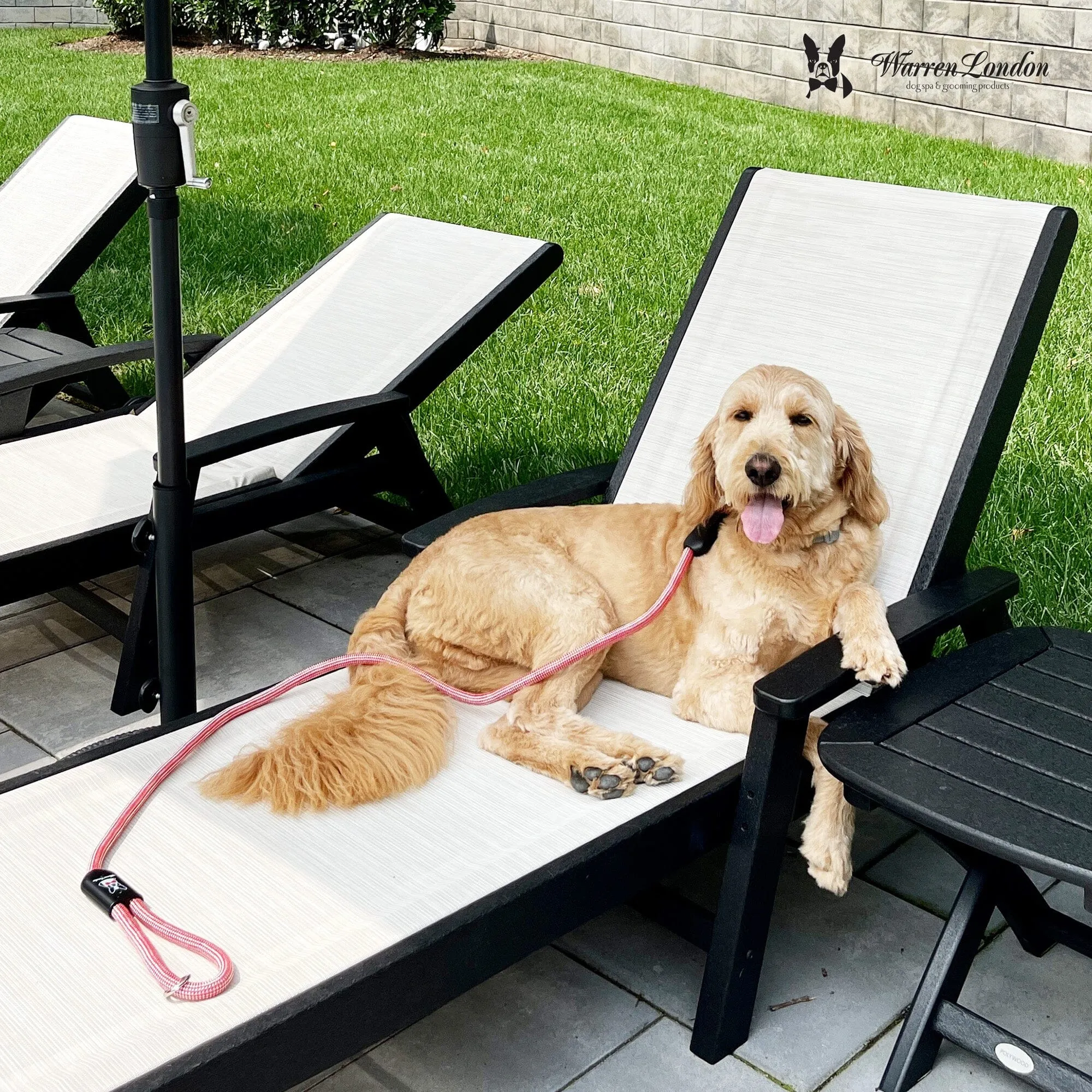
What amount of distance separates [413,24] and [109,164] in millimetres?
11754

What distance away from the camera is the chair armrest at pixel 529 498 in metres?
3.35

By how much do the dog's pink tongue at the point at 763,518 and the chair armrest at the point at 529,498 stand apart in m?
0.77

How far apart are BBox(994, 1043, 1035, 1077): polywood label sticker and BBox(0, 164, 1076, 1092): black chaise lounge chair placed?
0.47 metres

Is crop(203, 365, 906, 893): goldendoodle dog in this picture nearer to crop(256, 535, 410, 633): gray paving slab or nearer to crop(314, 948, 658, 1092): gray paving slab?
crop(314, 948, 658, 1092): gray paving slab

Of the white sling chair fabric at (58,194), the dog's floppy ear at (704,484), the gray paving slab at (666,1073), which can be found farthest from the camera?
the white sling chair fabric at (58,194)

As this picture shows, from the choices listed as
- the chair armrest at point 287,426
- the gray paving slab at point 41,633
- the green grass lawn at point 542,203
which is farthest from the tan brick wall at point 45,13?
the chair armrest at point 287,426

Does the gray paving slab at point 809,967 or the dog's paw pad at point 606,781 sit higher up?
the dog's paw pad at point 606,781

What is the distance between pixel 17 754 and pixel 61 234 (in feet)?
9.87

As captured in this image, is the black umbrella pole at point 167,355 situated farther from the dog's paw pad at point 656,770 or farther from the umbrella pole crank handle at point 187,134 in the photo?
the dog's paw pad at point 656,770

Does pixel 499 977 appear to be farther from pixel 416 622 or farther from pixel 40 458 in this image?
pixel 40 458

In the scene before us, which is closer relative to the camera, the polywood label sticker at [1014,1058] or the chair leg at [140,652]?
the polywood label sticker at [1014,1058]

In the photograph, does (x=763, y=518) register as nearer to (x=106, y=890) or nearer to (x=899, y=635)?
(x=899, y=635)

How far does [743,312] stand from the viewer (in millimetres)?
3648
